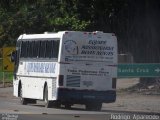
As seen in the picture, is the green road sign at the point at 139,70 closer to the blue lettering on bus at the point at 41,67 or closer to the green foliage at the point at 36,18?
the green foliage at the point at 36,18

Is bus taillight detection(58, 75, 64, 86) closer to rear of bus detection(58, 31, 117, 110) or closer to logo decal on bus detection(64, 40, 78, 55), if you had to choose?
rear of bus detection(58, 31, 117, 110)

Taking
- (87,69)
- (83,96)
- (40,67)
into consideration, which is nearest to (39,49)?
(40,67)

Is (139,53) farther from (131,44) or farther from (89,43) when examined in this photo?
(89,43)

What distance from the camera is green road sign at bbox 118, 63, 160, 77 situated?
36250mm

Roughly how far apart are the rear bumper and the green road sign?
7.92 metres

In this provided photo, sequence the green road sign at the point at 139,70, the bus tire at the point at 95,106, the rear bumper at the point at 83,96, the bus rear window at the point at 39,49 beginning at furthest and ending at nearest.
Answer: the green road sign at the point at 139,70 → the bus rear window at the point at 39,49 → the bus tire at the point at 95,106 → the rear bumper at the point at 83,96

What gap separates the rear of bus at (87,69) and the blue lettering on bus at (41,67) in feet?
3.14

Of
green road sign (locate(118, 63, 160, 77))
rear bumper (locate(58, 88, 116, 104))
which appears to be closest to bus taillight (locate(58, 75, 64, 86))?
rear bumper (locate(58, 88, 116, 104))

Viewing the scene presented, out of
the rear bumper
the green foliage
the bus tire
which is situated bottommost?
the bus tire

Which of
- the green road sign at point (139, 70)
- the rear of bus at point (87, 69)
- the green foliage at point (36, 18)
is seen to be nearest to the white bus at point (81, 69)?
the rear of bus at point (87, 69)

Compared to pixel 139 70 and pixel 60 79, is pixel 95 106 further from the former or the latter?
pixel 139 70

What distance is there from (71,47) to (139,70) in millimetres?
9018

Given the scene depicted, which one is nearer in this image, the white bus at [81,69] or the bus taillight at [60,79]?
the bus taillight at [60,79]

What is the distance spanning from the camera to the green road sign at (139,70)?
36.2m
